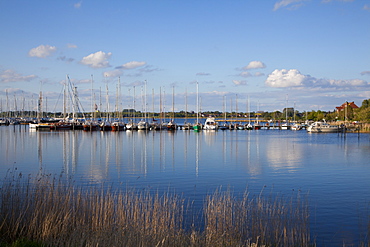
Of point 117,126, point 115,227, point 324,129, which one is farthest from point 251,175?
point 324,129

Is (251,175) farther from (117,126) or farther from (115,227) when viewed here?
(117,126)

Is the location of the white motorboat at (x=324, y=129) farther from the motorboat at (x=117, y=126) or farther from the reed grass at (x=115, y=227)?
the reed grass at (x=115, y=227)

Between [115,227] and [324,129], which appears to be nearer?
[115,227]

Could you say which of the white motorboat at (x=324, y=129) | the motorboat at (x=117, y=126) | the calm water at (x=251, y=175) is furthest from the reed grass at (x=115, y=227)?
the white motorboat at (x=324, y=129)

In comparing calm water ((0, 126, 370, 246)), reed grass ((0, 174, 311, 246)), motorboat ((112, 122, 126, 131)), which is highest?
motorboat ((112, 122, 126, 131))

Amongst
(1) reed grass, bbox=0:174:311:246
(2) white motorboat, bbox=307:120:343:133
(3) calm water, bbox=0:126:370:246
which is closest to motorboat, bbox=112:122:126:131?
(2) white motorboat, bbox=307:120:343:133

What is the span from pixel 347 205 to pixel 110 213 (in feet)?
41.9

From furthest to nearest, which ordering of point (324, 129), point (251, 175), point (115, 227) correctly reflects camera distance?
point (324, 129) → point (251, 175) → point (115, 227)

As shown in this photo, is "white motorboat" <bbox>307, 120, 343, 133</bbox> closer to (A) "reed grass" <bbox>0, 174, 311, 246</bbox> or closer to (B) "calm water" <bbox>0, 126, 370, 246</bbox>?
(B) "calm water" <bbox>0, 126, 370, 246</bbox>

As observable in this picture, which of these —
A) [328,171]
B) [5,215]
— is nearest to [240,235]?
[5,215]

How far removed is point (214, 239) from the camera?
496 inches

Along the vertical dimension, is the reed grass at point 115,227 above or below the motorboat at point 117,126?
below

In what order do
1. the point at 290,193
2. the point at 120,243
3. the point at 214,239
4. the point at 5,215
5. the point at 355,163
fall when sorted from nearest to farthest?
1. the point at 120,243
2. the point at 214,239
3. the point at 5,215
4. the point at 290,193
5. the point at 355,163

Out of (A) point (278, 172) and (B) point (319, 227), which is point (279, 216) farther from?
(A) point (278, 172)
